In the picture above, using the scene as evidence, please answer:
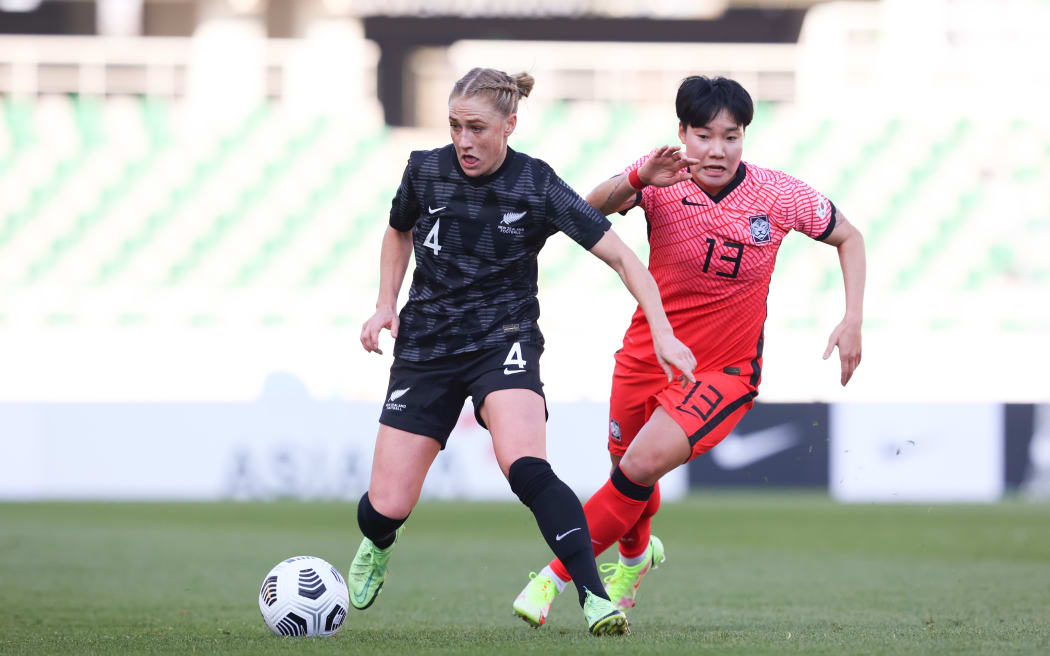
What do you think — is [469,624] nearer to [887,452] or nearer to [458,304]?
[458,304]

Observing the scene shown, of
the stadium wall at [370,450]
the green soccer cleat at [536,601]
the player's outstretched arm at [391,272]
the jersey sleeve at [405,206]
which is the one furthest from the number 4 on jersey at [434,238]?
the stadium wall at [370,450]

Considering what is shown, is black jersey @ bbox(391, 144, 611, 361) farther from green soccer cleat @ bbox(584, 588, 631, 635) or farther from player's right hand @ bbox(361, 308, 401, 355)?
green soccer cleat @ bbox(584, 588, 631, 635)

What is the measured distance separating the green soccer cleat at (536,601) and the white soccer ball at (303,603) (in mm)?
573

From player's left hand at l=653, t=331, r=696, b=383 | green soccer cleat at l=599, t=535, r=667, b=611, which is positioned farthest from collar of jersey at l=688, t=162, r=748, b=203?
green soccer cleat at l=599, t=535, r=667, b=611

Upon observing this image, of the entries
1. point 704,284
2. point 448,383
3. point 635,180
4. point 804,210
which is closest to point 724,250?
point 704,284

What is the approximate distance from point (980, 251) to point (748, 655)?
16.7 meters

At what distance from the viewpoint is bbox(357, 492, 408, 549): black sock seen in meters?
4.78

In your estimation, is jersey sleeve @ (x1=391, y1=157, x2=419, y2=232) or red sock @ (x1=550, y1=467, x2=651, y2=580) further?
red sock @ (x1=550, y1=467, x2=651, y2=580)

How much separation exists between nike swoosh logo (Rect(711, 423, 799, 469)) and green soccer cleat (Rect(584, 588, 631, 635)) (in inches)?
404

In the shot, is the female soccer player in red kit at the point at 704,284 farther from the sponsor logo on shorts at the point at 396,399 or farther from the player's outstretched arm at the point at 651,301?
the sponsor logo on shorts at the point at 396,399

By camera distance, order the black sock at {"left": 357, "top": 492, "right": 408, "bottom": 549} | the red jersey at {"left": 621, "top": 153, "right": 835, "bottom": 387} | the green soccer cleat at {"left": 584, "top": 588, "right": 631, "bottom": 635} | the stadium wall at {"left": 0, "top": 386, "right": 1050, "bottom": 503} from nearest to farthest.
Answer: the green soccer cleat at {"left": 584, "top": 588, "right": 631, "bottom": 635}
the black sock at {"left": 357, "top": 492, "right": 408, "bottom": 549}
the red jersey at {"left": 621, "top": 153, "right": 835, "bottom": 387}
the stadium wall at {"left": 0, "top": 386, "right": 1050, "bottom": 503}

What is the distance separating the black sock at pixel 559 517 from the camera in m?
4.30

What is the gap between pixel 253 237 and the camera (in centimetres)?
1933

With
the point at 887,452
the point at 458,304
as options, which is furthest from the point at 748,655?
the point at 887,452
